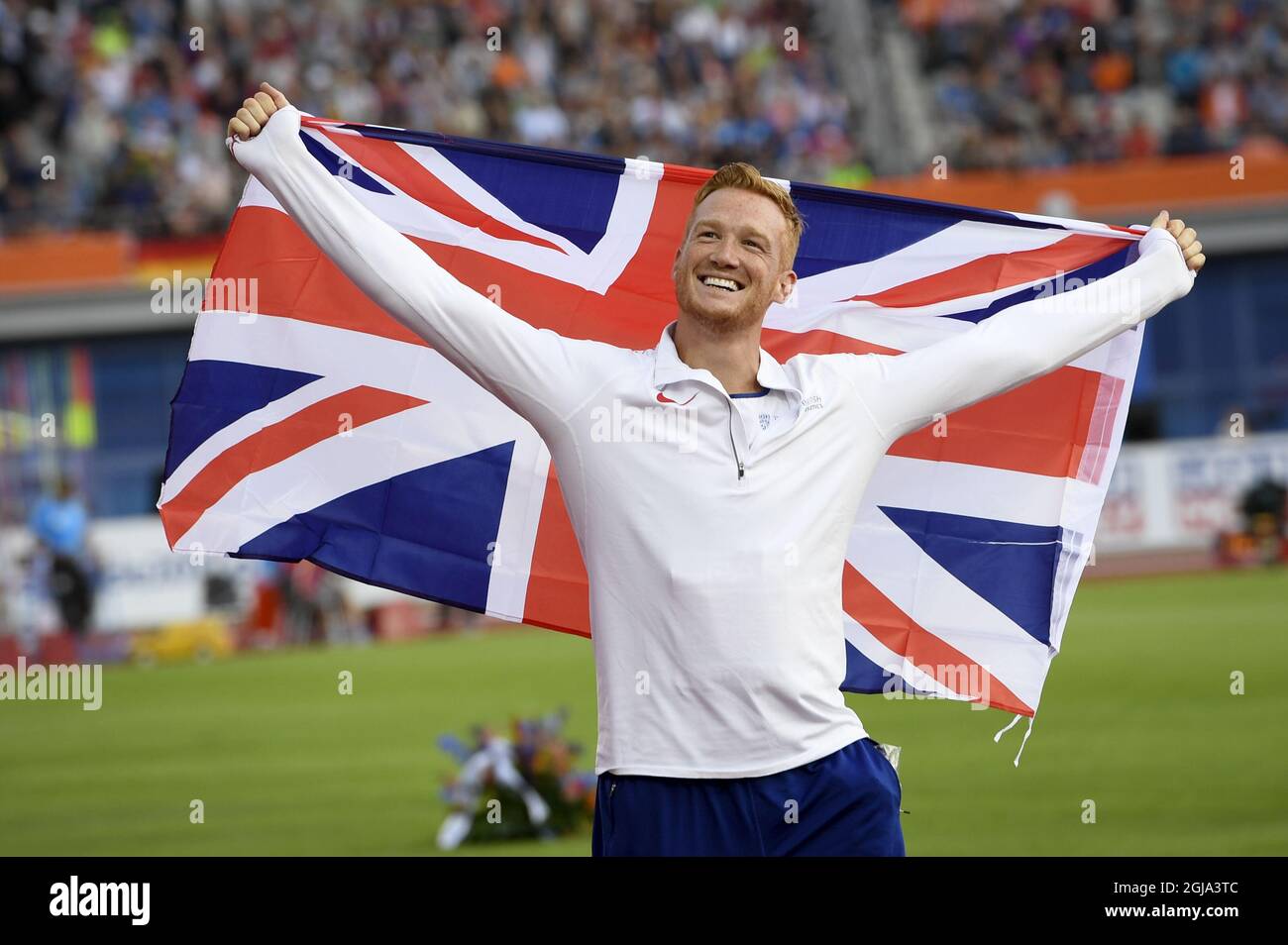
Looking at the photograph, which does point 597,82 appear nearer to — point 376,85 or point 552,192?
point 376,85

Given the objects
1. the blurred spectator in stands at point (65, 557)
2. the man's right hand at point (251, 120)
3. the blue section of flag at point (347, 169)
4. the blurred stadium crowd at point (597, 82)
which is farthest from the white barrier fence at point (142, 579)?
the man's right hand at point (251, 120)

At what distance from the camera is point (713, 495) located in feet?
13.0

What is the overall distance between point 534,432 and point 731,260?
5.50 ft

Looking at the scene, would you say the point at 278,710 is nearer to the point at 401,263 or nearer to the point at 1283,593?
the point at 1283,593

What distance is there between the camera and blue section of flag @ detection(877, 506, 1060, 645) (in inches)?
215

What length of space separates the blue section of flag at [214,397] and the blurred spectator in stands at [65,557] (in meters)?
16.7

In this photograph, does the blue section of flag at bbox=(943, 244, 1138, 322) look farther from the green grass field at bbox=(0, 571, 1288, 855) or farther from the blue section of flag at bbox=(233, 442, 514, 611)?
the green grass field at bbox=(0, 571, 1288, 855)

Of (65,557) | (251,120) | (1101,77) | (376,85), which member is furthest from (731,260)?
(1101,77)

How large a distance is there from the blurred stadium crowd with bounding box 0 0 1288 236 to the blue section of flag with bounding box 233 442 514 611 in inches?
980

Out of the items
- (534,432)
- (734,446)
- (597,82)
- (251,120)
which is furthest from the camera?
(597,82)

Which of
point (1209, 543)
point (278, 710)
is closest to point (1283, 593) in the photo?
point (1209, 543)

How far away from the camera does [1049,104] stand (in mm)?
32000

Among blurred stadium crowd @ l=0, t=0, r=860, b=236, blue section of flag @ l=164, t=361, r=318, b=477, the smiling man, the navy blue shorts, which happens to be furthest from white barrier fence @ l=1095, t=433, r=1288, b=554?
the navy blue shorts

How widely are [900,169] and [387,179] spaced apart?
86.9 feet
